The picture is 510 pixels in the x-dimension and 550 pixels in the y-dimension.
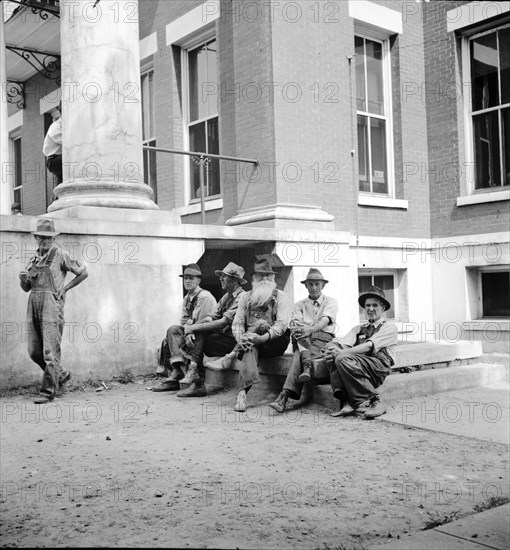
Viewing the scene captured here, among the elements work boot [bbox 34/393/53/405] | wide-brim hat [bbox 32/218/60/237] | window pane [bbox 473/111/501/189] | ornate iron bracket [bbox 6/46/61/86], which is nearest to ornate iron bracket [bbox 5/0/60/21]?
ornate iron bracket [bbox 6/46/61/86]

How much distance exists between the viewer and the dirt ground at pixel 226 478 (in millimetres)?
4074

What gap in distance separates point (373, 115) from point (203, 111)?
313 cm

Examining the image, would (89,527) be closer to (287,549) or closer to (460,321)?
(287,549)

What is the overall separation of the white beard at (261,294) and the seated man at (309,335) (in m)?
0.36

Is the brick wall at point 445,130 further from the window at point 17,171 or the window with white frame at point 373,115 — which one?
the window at point 17,171

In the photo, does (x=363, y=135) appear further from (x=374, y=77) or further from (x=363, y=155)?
(x=374, y=77)

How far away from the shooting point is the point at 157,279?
9883mm

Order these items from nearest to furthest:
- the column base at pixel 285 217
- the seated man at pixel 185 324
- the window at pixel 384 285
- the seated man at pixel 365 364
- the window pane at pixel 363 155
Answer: the seated man at pixel 365 364, the seated man at pixel 185 324, the column base at pixel 285 217, the window pane at pixel 363 155, the window at pixel 384 285

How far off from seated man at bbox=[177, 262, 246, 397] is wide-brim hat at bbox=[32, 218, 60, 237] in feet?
6.34

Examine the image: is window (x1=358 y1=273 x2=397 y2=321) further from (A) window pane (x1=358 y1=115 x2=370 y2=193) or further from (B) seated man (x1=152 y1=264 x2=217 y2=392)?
(B) seated man (x1=152 y1=264 x2=217 y2=392)

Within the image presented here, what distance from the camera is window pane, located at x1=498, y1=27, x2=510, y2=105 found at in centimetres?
1218

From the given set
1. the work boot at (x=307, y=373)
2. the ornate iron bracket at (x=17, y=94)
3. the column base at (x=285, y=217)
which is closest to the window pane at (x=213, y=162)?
the column base at (x=285, y=217)

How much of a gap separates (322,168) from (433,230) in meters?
2.64

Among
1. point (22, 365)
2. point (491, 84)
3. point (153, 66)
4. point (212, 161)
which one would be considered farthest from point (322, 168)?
point (22, 365)
